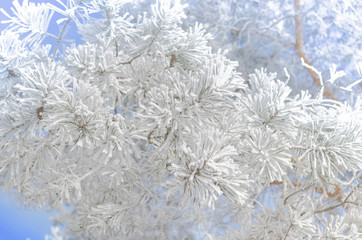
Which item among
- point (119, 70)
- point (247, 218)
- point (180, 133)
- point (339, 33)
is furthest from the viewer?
point (339, 33)

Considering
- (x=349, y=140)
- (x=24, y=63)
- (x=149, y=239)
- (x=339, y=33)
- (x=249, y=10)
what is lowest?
(x=149, y=239)

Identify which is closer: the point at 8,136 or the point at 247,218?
the point at 8,136

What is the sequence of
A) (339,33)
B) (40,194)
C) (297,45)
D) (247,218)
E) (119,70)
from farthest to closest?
(339,33) < (297,45) < (247,218) < (40,194) < (119,70)

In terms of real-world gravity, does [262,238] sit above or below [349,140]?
below

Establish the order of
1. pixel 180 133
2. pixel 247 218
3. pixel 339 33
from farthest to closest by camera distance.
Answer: pixel 339 33
pixel 247 218
pixel 180 133

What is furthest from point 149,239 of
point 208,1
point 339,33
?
point 339,33

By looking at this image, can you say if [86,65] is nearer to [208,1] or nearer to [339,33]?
[208,1]

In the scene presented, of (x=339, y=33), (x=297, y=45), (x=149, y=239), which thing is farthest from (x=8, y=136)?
(x=339, y=33)

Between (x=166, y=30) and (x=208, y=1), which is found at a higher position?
(x=166, y=30)

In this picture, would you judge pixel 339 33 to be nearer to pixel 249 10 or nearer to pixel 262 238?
pixel 249 10
